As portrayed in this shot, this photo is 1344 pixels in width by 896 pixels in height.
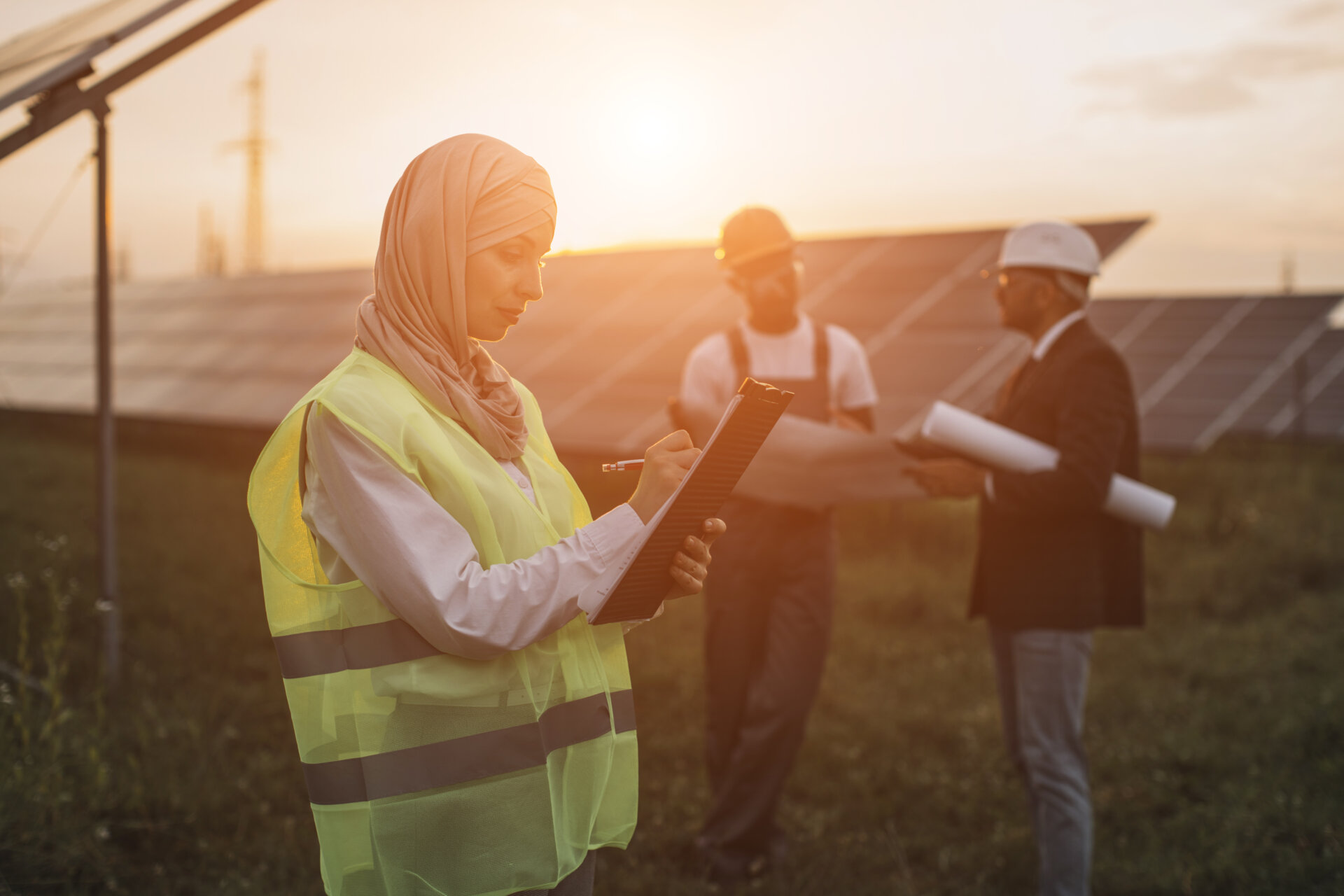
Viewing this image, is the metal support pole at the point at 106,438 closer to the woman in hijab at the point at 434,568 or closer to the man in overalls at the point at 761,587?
the man in overalls at the point at 761,587

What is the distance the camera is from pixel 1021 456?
307cm

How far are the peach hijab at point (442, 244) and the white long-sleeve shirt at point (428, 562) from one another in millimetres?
188

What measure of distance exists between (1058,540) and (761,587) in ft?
3.46

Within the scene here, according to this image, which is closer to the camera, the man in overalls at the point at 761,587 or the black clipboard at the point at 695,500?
the black clipboard at the point at 695,500

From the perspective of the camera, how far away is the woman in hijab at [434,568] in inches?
57.1

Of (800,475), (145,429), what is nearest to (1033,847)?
(800,475)

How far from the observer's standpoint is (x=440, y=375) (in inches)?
62.4

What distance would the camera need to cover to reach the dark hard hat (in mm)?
3771

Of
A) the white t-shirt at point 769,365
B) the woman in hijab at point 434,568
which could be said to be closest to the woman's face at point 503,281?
the woman in hijab at point 434,568

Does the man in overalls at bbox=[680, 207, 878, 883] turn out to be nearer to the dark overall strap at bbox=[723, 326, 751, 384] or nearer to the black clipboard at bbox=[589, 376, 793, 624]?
the dark overall strap at bbox=[723, 326, 751, 384]

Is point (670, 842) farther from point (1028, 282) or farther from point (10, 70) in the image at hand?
point (10, 70)

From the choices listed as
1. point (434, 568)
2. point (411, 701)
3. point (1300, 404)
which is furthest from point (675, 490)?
point (1300, 404)

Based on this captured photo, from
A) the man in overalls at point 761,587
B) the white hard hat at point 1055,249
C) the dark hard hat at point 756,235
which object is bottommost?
the man in overalls at point 761,587

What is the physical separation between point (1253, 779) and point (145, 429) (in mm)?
16398
